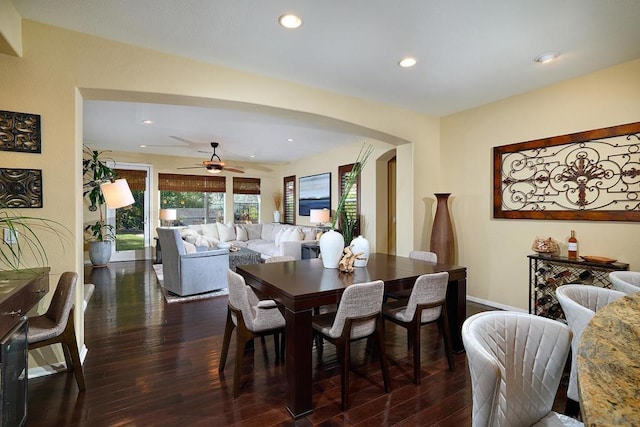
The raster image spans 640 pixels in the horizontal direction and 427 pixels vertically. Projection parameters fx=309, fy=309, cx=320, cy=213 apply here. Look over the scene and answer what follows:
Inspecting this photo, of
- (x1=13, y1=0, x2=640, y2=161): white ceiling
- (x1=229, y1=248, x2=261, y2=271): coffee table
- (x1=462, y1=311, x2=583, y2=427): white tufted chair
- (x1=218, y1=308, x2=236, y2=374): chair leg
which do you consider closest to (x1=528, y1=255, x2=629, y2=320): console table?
(x1=13, y1=0, x2=640, y2=161): white ceiling

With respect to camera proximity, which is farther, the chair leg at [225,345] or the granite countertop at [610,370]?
the chair leg at [225,345]

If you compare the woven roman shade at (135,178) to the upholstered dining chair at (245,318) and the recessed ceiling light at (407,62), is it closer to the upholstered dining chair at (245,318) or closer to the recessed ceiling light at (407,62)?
the upholstered dining chair at (245,318)

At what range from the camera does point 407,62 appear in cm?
289

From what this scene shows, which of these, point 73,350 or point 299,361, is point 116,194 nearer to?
point 73,350

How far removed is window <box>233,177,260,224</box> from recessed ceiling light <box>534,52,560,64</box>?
720 centimetres

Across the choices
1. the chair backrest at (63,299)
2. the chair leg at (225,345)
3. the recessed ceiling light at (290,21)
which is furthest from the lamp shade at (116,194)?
the recessed ceiling light at (290,21)

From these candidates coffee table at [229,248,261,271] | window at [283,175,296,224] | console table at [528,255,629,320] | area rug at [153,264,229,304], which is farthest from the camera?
window at [283,175,296,224]

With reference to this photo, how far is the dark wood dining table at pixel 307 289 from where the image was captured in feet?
6.26

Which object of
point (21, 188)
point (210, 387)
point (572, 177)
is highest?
point (572, 177)

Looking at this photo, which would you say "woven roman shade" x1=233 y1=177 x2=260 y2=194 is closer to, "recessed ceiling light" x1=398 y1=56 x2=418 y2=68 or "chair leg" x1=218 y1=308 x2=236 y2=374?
"recessed ceiling light" x1=398 y1=56 x2=418 y2=68

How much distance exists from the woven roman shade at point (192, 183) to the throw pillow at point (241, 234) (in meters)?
1.27

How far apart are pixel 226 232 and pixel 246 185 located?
168 cm

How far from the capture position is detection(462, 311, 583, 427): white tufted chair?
1.08 meters

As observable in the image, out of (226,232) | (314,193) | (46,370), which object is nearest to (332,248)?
(46,370)
